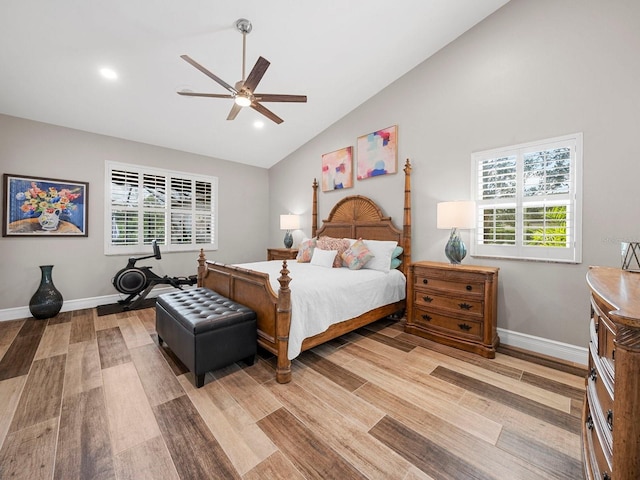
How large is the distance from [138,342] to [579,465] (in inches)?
145

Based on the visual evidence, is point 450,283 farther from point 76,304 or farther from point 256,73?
point 76,304

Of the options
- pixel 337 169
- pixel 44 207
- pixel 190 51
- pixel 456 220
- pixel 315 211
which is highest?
pixel 190 51

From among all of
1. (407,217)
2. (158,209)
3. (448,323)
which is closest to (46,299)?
(158,209)

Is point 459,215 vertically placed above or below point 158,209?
below

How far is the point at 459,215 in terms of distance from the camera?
288 cm

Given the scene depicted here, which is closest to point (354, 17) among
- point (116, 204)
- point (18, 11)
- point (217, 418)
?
point (18, 11)

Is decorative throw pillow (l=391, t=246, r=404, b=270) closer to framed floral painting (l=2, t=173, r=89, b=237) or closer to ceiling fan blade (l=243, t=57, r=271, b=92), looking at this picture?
ceiling fan blade (l=243, t=57, r=271, b=92)

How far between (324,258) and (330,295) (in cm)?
117

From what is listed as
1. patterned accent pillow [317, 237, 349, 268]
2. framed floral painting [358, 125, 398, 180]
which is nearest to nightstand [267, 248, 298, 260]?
patterned accent pillow [317, 237, 349, 268]

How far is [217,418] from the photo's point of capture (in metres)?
1.77

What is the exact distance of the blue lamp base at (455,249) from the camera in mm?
3018

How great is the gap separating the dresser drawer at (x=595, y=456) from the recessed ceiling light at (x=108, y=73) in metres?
4.80

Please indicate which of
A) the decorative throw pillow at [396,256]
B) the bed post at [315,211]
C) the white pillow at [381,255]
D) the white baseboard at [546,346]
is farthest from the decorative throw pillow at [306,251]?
the white baseboard at [546,346]

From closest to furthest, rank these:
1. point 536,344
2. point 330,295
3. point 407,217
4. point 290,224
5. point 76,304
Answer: point 330,295 → point 536,344 → point 407,217 → point 76,304 → point 290,224
